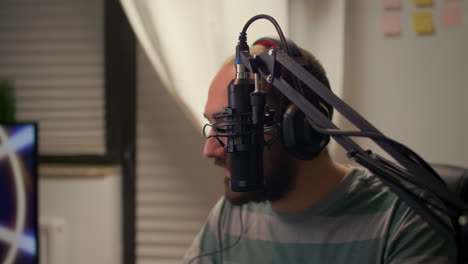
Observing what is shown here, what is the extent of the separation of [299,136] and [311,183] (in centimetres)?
52

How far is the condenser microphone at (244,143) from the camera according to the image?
46 centimetres

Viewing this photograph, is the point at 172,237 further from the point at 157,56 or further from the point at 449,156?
the point at 449,156

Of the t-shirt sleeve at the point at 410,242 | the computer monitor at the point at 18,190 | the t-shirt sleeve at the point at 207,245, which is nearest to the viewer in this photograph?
the t-shirt sleeve at the point at 410,242

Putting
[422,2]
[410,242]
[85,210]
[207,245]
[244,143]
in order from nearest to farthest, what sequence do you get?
[244,143]
[410,242]
[207,245]
[422,2]
[85,210]

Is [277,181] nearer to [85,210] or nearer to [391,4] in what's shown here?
[391,4]

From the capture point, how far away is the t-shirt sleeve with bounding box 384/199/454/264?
2.47 feet

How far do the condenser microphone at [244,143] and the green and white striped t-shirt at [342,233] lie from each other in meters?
Result: 0.45

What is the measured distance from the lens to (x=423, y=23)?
124 centimetres

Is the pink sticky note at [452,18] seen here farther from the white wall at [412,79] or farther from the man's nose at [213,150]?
Answer: the man's nose at [213,150]

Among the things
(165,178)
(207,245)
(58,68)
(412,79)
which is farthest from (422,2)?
(58,68)

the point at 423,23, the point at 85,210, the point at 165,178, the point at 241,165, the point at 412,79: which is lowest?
the point at 85,210

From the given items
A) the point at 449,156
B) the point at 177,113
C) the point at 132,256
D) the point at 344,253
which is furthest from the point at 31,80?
the point at 449,156

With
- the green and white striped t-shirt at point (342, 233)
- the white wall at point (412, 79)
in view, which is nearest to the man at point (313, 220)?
the green and white striped t-shirt at point (342, 233)

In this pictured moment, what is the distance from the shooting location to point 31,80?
68.1 inches
